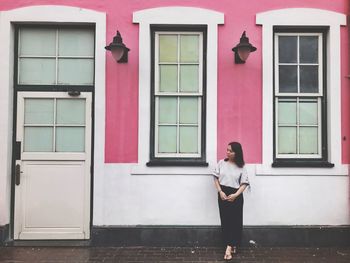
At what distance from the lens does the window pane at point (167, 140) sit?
6.64m

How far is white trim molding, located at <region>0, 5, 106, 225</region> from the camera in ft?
21.1

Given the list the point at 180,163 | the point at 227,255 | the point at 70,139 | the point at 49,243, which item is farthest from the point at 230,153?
the point at 49,243

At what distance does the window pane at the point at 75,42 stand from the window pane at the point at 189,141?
207 centimetres

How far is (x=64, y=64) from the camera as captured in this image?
6715 millimetres

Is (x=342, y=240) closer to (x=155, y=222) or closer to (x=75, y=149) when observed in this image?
(x=155, y=222)

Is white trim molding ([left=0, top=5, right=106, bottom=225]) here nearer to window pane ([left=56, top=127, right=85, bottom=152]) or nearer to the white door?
the white door

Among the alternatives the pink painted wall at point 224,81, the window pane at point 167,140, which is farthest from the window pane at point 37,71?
the window pane at point 167,140

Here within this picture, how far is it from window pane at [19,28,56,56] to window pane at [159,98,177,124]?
200 cm

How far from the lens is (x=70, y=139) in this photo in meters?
6.62

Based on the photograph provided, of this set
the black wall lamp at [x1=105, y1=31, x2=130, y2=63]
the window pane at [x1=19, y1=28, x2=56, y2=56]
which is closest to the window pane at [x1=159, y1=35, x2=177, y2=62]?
the black wall lamp at [x1=105, y1=31, x2=130, y2=63]

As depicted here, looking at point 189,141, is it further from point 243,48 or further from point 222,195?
point 243,48

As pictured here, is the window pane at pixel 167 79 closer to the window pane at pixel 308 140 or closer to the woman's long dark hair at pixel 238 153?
the woman's long dark hair at pixel 238 153

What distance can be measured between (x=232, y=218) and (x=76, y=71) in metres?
3.46

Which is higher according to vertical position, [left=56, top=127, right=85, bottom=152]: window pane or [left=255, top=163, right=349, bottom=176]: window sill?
[left=56, top=127, right=85, bottom=152]: window pane
